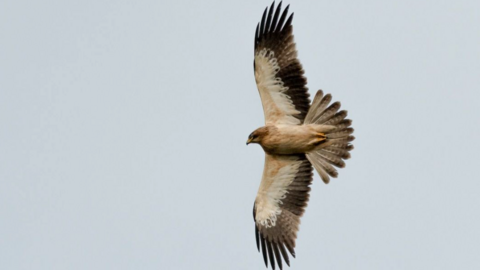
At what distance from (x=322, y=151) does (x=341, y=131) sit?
0.46 m

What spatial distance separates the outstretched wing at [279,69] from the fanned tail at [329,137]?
189mm

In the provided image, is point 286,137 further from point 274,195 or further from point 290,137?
point 274,195

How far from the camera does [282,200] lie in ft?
49.1

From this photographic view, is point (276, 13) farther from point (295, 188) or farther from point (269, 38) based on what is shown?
point (295, 188)

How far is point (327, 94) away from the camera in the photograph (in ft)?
46.8

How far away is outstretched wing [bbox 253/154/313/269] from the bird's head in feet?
1.66

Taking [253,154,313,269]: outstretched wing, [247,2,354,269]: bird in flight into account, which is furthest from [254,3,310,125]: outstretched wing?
[253,154,313,269]: outstretched wing

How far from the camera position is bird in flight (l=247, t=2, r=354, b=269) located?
1422 cm

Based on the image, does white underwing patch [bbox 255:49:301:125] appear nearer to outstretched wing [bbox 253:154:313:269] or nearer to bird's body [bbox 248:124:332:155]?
bird's body [bbox 248:124:332:155]

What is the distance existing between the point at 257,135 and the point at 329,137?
1.13 meters

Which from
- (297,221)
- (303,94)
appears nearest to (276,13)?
(303,94)

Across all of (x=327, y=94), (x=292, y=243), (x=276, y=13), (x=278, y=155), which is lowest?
(x=292, y=243)

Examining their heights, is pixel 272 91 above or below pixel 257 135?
above

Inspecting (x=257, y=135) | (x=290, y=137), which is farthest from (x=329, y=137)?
(x=257, y=135)
